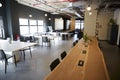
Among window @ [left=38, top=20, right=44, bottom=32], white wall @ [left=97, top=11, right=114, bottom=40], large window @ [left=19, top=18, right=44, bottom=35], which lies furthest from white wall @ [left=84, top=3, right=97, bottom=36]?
window @ [left=38, top=20, right=44, bottom=32]

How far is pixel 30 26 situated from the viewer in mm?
9359

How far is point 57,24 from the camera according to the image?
47.0 ft

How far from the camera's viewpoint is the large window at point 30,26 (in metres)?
8.26

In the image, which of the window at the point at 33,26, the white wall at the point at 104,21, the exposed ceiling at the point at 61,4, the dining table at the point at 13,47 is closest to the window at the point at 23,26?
the window at the point at 33,26

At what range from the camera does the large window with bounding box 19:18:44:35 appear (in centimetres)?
826

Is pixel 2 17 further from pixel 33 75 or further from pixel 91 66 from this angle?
pixel 91 66

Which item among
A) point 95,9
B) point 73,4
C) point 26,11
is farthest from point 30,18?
point 95,9

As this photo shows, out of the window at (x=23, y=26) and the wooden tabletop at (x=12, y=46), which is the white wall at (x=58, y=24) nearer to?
the window at (x=23, y=26)

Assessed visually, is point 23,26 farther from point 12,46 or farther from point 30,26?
point 12,46

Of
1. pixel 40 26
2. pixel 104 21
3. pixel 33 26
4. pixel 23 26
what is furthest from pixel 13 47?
pixel 104 21

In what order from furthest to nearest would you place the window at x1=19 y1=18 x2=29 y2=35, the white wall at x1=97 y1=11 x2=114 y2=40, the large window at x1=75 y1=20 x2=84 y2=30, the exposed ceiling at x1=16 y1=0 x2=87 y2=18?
the large window at x1=75 y1=20 x2=84 y2=30 < the white wall at x1=97 y1=11 x2=114 y2=40 < the window at x1=19 y1=18 x2=29 y2=35 < the exposed ceiling at x1=16 y1=0 x2=87 y2=18

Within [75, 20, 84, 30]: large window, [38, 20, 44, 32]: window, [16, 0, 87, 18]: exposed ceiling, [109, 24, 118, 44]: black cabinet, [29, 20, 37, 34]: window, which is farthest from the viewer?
[75, 20, 84, 30]: large window

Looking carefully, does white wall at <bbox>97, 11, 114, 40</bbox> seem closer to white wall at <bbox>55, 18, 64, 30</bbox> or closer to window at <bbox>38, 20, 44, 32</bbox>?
white wall at <bbox>55, 18, 64, 30</bbox>

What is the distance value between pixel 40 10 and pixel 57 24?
Result: 4.12 meters
